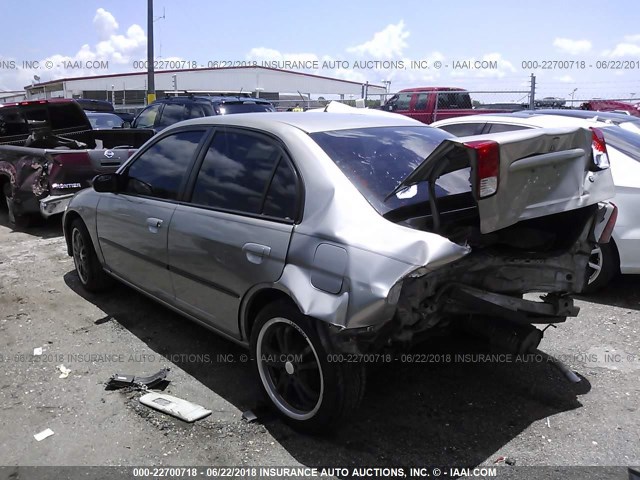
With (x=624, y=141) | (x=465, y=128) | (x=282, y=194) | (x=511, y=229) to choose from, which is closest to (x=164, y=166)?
(x=282, y=194)

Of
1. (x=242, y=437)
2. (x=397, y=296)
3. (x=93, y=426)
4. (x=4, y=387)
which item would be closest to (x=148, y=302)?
(x=4, y=387)

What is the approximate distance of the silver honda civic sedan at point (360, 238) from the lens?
8.66 ft

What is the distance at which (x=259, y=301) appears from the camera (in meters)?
3.24

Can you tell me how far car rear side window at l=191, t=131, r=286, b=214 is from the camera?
3309 millimetres

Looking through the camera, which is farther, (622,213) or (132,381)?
(622,213)

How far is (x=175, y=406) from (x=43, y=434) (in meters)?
0.74

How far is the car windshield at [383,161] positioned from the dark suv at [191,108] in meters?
6.51

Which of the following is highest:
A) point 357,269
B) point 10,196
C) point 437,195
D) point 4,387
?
point 437,195

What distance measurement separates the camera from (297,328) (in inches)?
115

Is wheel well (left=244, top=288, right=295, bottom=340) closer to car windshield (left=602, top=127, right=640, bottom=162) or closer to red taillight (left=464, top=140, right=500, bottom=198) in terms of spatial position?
red taillight (left=464, top=140, right=500, bottom=198)

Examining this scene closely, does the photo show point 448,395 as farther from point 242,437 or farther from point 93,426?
point 93,426

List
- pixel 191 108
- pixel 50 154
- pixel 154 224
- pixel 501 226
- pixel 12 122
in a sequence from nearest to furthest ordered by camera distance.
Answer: pixel 501 226
pixel 154 224
pixel 50 154
pixel 12 122
pixel 191 108

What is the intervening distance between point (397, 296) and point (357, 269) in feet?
→ 0.73

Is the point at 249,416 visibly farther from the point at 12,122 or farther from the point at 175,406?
the point at 12,122
